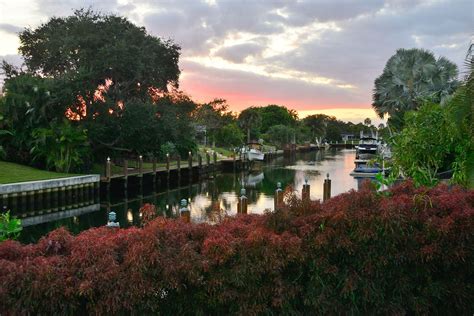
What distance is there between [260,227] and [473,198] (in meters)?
2.79

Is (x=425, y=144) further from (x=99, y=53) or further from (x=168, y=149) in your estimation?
(x=168, y=149)

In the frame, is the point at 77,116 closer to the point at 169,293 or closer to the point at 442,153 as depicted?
the point at 442,153

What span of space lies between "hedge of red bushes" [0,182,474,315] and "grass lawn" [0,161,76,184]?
24.6 meters

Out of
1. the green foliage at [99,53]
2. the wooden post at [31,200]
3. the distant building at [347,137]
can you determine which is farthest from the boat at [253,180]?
the distant building at [347,137]

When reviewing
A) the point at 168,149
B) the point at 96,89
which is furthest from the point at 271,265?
the point at 168,149

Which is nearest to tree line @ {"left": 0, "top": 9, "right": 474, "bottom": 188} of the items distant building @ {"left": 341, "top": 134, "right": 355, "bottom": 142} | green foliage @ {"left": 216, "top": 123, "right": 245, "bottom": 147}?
green foliage @ {"left": 216, "top": 123, "right": 245, "bottom": 147}

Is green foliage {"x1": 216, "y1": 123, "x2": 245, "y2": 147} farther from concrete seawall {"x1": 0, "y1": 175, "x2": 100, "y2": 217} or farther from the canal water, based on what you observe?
concrete seawall {"x1": 0, "y1": 175, "x2": 100, "y2": 217}

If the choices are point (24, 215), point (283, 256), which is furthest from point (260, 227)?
point (24, 215)

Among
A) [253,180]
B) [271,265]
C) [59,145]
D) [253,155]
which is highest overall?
[59,145]

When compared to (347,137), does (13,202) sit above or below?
below

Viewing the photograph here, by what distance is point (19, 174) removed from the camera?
29469 millimetres

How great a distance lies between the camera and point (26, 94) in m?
34.2

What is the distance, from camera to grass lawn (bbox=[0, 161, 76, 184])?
27.7 metres

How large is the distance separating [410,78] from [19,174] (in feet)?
106
